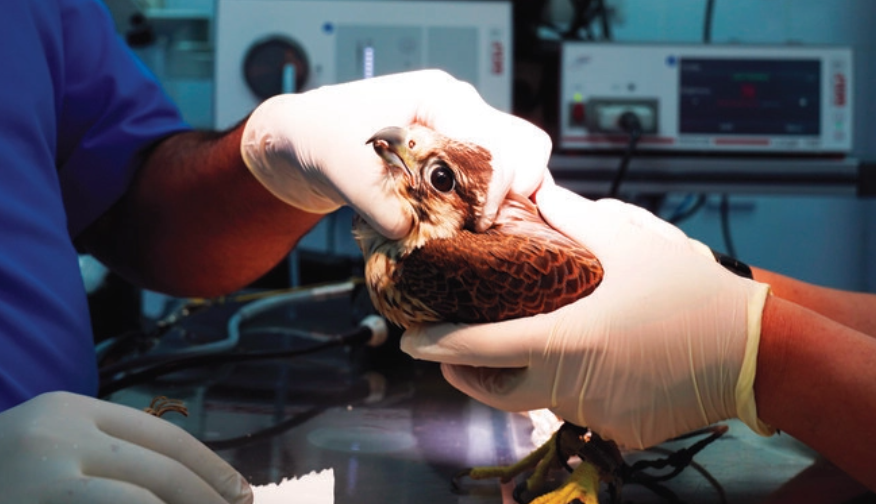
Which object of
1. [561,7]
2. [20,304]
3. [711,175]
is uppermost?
[561,7]

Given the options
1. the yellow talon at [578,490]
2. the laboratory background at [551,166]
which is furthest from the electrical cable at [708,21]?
the yellow talon at [578,490]

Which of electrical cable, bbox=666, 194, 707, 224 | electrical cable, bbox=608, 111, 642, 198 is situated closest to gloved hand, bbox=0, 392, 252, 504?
electrical cable, bbox=608, 111, 642, 198

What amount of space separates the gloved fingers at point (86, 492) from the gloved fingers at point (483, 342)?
0.90 ft

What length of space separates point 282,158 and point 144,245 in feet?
1.29

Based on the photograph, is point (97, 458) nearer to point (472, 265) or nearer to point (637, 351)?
point (472, 265)

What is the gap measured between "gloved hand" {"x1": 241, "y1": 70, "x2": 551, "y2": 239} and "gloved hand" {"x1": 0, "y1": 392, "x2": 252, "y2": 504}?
10.2 inches

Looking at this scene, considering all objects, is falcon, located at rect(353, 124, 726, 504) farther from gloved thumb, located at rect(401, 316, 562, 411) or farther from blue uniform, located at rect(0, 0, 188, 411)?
blue uniform, located at rect(0, 0, 188, 411)

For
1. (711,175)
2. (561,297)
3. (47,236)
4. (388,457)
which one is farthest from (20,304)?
(711,175)

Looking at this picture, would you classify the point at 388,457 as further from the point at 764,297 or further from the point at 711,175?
the point at 711,175

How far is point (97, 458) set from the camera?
0.53m

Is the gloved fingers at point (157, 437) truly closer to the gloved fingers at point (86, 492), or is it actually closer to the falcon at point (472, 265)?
the gloved fingers at point (86, 492)

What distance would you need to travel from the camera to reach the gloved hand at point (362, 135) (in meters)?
0.77

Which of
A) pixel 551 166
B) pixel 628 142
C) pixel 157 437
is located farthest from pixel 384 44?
pixel 157 437

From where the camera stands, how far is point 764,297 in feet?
2.19
